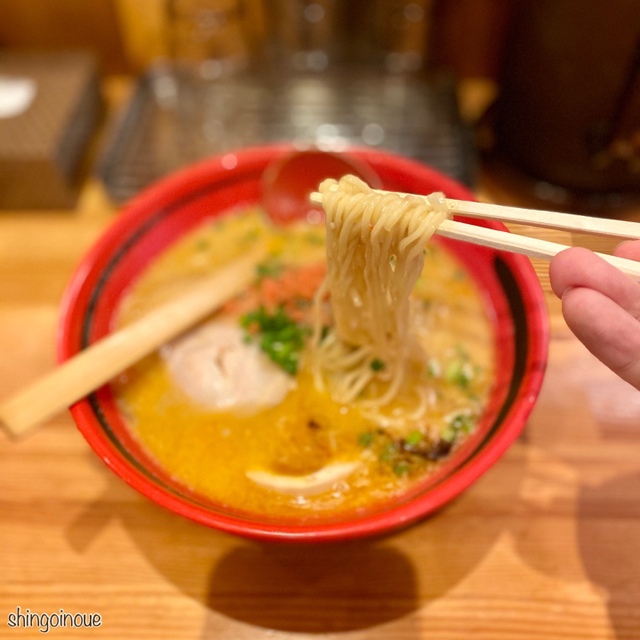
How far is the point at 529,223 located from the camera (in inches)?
38.4

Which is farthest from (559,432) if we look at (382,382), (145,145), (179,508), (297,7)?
(297,7)

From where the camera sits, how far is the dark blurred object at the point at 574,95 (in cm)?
156

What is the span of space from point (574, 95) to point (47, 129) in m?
1.82

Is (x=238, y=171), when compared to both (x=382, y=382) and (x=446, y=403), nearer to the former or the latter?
(x=382, y=382)

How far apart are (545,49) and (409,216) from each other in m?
1.09

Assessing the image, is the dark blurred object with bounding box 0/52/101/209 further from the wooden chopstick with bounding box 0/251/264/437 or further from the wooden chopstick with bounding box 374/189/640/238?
the wooden chopstick with bounding box 374/189/640/238

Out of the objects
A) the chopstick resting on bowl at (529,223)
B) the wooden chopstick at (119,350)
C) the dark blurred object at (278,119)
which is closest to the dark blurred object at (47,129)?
the dark blurred object at (278,119)

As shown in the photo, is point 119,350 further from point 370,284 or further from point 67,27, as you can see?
point 67,27

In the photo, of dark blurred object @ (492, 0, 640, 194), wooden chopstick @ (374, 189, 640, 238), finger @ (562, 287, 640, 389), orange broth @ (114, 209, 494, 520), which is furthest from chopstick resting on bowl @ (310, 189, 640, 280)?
dark blurred object @ (492, 0, 640, 194)

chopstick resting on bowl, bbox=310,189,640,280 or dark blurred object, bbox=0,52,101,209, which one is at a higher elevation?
chopstick resting on bowl, bbox=310,189,640,280

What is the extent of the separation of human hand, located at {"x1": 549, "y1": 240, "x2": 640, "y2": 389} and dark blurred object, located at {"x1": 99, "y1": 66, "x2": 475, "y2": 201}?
124 cm

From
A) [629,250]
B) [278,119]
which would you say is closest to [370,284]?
[629,250]

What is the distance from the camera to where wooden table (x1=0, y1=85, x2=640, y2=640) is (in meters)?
1.14

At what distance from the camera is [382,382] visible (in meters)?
1.42
